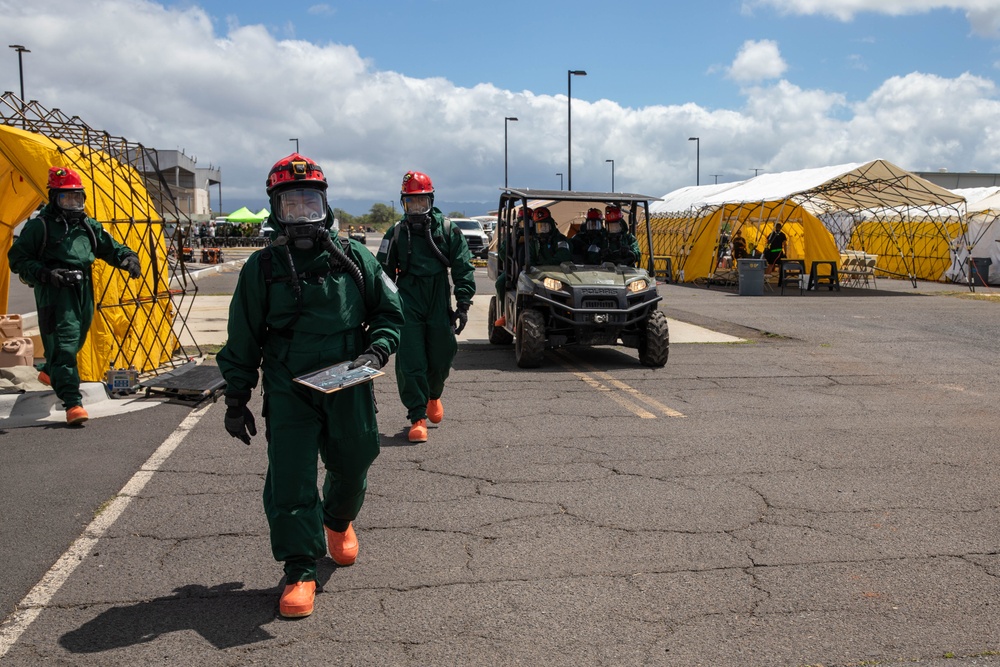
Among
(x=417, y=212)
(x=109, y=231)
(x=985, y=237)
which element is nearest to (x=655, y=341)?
(x=417, y=212)

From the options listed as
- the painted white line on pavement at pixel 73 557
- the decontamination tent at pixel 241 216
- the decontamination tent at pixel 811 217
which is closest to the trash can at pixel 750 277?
the decontamination tent at pixel 811 217

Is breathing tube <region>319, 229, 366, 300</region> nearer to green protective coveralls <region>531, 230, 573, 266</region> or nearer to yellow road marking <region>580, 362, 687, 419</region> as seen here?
yellow road marking <region>580, 362, 687, 419</region>

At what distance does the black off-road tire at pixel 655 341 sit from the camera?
36.6 ft

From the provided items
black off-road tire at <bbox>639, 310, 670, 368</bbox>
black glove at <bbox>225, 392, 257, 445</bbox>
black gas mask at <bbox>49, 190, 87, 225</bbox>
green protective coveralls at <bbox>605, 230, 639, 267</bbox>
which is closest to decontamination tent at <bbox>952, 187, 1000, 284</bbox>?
green protective coveralls at <bbox>605, 230, 639, 267</bbox>

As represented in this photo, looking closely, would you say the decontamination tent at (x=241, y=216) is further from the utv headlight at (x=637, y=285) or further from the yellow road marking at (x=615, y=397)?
the utv headlight at (x=637, y=285)

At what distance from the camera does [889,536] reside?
5.04 meters

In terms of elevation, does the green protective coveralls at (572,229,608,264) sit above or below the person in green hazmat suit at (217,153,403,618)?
above

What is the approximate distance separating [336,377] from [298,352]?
0.82ft

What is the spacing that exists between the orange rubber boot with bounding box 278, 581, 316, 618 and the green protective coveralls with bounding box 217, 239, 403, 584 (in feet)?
0.13

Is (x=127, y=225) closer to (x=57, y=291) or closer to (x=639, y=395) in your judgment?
(x=57, y=291)

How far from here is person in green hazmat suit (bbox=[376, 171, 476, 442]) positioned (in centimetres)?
733

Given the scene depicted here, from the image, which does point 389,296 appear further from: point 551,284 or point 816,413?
point 551,284

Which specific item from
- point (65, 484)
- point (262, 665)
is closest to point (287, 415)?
point (262, 665)

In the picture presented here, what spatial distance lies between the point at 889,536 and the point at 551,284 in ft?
21.4
